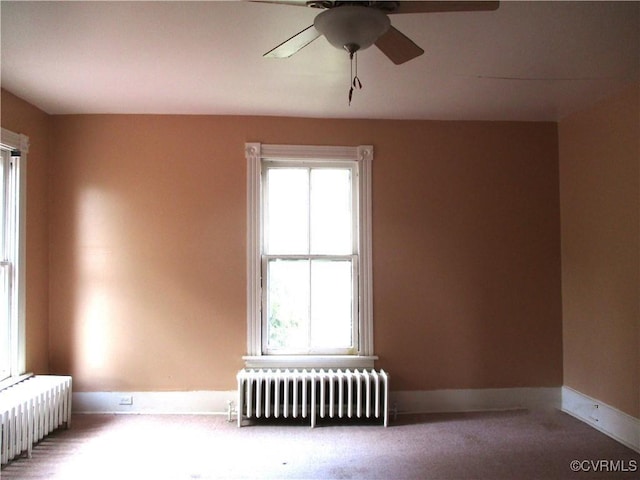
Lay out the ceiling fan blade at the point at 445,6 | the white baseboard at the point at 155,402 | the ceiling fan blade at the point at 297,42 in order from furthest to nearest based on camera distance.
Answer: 1. the white baseboard at the point at 155,402
2. the ceiling fan blade at the point at 297,42
3. the ceiling fan blade at the point at 445,6

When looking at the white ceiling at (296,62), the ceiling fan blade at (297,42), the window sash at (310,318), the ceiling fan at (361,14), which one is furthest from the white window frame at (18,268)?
the ceiling fan at (361,14)

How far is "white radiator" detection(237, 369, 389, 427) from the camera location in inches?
127

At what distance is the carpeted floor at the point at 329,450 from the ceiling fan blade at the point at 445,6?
2.55 meters

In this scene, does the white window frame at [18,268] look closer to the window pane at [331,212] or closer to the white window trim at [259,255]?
the white window trim at [259,255]

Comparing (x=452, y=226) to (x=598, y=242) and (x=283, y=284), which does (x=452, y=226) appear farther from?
(x=283, y=284)

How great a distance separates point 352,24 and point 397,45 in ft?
1.23

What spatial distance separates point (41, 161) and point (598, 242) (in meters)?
4.67

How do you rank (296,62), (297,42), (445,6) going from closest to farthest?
(445,6)
(297,42)
(296,62)

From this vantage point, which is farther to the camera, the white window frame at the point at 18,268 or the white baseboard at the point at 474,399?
the white baseboard at the point at 474,399

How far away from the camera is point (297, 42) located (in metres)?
1.84

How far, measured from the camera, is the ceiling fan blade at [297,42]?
5.78 ft

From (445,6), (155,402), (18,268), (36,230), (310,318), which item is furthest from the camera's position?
(310,318)

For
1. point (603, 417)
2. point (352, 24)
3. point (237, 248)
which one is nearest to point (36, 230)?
point (237, 248)

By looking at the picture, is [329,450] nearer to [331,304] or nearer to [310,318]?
[310,318]
